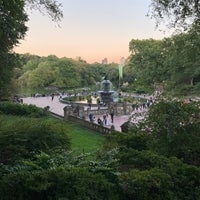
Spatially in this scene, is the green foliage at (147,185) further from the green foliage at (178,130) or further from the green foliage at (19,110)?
the green foliage at (19,110)

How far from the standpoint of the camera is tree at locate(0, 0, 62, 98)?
11.7 metres

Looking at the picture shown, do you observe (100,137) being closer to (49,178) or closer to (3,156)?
(3,156)

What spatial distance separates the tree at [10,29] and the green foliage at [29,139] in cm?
405

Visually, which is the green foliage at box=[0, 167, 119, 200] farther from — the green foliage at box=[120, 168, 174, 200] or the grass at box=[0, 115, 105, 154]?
the grass at box=[0, 115, 105, 154]

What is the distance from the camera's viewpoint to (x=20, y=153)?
9297mm

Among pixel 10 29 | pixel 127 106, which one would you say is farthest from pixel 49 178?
pixel 127 106

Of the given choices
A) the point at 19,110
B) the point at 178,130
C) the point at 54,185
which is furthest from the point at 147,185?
the point at 19,110

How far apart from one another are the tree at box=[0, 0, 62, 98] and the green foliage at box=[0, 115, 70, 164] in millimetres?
4046

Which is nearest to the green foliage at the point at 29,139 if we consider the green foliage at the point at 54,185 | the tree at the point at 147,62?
the green foliage at the point at 54,185

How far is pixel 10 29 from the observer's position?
24.9 m

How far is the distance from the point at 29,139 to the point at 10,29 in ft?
55.4

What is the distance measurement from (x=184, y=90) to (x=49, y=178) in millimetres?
50340

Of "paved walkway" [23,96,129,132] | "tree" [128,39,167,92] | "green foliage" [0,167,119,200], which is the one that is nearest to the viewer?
"green foliage" [0,167,119,200]

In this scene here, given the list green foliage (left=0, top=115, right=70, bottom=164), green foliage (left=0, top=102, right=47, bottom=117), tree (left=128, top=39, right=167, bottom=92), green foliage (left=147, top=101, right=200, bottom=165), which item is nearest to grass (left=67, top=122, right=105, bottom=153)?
green foliage (left=0, top=115, right=70, bottom=164)
